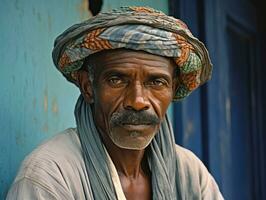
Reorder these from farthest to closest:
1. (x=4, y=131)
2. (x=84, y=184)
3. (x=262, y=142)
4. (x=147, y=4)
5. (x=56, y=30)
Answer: (x=262, y=142) → (x=147, y=4) → (x=56, y=30) → (x=4, y=131) → (x=84, y=184)

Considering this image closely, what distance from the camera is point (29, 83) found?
2.57 metres

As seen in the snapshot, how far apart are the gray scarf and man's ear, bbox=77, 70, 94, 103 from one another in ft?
0.08

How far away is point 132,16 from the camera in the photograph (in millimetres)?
2230

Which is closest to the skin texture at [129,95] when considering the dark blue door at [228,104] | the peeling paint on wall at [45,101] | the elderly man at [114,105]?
the elderly man at [114,105]

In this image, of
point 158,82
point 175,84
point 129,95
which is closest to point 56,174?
point 129,95

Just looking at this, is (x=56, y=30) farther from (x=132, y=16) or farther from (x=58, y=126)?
(x=132, y=16)

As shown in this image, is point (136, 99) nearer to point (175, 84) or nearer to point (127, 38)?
point (127, 38)

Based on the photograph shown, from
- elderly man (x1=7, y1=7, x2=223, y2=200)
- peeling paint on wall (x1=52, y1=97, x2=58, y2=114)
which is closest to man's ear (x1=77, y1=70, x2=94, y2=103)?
elderly man (x1=7, y1=7, x2=223, y2=200)

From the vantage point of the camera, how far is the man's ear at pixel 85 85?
7.70 ft

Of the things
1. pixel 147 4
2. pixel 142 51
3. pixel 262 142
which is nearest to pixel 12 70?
pixel 142 51

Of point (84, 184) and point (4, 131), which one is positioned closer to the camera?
point (84, 184)

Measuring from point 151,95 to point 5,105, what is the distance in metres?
0.52

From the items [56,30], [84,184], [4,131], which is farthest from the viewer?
[56,30]

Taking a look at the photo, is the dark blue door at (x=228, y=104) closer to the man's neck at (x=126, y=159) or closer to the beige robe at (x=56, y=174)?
the man's neck at (x=126, y=159)
